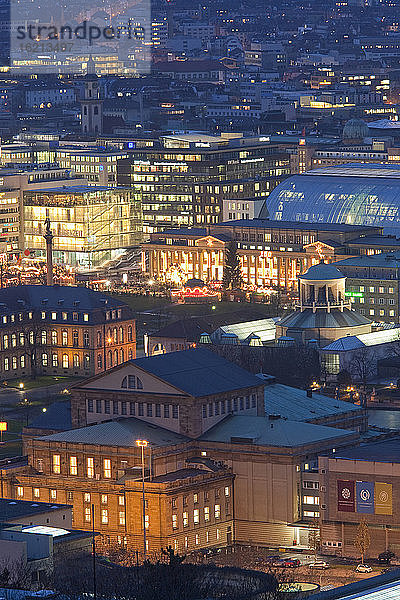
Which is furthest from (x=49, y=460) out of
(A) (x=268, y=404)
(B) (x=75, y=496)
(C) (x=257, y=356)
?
(C) (x=257, y=356)

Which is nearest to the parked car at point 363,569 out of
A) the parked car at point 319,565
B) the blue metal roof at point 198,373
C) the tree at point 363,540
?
the parked car at point 319,565

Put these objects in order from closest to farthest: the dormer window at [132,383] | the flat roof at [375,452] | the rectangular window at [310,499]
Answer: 1. the flat roof at [375,452]
2. the rectangular window at [310,499]
3. the dormer window at [132,383]

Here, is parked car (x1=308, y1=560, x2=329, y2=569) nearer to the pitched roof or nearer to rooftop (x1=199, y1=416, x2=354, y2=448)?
rooftop (x1=199, y1=416, x2=354, y2=448)

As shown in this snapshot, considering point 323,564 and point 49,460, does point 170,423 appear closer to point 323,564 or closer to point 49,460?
point 49,460

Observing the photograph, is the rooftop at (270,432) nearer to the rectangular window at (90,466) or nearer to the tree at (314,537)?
the tree at (314,537)

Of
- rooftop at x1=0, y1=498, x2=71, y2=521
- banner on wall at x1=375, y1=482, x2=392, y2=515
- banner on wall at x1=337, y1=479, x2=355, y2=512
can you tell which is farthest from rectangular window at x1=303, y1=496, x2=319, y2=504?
rooftop at x1=0, y1=498, x2=71, y2=521
